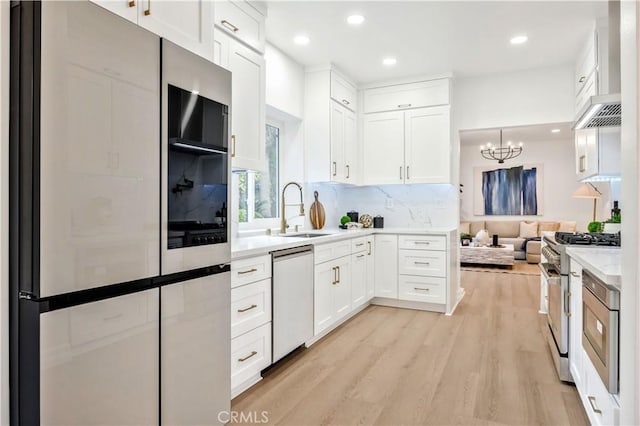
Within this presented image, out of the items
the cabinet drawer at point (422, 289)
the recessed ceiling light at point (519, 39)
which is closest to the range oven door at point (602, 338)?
the cabinet drawer at point (422, 289)

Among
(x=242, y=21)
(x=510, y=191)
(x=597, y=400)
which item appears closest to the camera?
(x=597, y=400)

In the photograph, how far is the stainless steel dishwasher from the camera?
264cm

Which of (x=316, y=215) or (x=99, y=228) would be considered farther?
(x=316, y=215)

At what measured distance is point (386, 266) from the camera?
4422 millimetres

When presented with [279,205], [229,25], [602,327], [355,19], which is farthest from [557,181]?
[229,25]

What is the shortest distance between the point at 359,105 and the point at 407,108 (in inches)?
23.8

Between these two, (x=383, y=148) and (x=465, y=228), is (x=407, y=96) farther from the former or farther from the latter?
(x=465, y=228)

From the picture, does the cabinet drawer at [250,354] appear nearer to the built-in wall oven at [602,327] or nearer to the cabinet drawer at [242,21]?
the built-in wall oven at [602,327]

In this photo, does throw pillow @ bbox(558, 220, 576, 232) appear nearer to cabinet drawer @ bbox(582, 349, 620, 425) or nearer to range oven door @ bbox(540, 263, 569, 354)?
range oven door @ bbox(540, 263, 569, 354)

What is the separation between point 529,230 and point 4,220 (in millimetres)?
9179

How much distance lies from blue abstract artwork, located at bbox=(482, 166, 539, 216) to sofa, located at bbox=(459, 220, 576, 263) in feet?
1.07

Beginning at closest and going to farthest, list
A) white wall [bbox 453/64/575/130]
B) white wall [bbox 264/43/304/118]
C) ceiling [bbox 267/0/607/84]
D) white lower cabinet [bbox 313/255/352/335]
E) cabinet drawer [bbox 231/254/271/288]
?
cabinet drawer [bbox 231/254/271/288], ceiling [bbox 267/0/607/84], white lower cabinet [bbox 313/255/352/335], white wall [bbox 264/43/304/118], white wall [bbox 453/64/575/130]

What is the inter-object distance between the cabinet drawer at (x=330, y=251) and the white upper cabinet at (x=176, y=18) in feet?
5.66

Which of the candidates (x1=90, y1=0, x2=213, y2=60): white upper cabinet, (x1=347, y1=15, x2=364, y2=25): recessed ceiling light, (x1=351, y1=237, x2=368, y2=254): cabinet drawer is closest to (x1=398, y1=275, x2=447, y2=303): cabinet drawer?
(x1=351, y1=237, x2=368, y2=254): cabinet drawer
